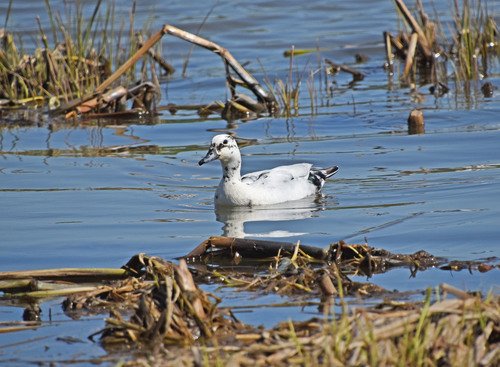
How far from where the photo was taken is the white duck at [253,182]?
10.3m

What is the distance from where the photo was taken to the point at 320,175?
1098cm

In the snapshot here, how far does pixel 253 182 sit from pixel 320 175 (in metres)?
0.76

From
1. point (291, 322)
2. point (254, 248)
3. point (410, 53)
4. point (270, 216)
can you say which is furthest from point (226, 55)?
point (291, 322)

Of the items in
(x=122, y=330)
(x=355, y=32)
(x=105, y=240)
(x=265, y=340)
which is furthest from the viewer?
(x=355, y=32)

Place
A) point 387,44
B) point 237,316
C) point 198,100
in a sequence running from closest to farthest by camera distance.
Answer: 1. point 237,316
2. point 198,100
3. point 387,44

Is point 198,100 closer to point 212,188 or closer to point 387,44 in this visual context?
point 387,44

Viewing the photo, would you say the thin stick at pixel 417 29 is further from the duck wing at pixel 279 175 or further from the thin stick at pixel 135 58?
the duck wing at pixel 279 175

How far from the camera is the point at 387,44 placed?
1758cm

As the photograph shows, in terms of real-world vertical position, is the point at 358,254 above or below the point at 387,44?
below

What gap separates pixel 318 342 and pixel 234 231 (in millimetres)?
4484

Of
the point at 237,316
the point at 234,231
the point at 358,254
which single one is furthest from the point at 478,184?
the point at 237,316

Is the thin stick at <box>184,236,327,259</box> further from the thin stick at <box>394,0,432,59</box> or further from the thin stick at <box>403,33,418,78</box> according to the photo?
the thin stick at <box>403,33,418,78</box>

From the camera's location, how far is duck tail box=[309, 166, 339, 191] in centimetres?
1089

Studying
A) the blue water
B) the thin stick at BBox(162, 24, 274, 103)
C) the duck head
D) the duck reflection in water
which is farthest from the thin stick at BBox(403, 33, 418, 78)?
the duck head
